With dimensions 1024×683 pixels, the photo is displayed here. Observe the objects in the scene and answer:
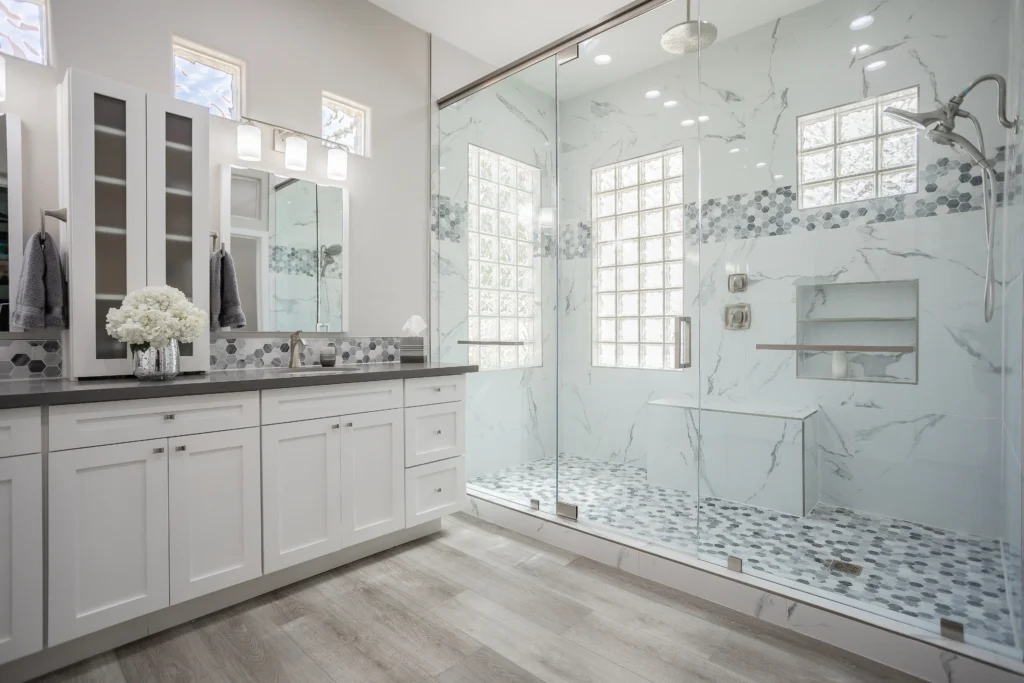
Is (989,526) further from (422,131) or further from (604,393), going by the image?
(422,131)

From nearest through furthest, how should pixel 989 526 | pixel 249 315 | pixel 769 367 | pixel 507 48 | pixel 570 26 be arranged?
pixel 989 526 → pixel 769 367 → pixel 249 315 → pixel 570 26 → pixel 507 48

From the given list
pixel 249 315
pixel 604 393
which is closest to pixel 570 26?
pixel 604 393

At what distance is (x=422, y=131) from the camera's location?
3.59 m

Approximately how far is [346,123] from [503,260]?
1295mm

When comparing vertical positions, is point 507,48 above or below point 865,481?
above

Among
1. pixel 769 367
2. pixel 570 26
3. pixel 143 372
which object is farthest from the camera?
pixel 570 26

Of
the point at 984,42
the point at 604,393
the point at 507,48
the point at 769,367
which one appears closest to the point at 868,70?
the point at 984,42

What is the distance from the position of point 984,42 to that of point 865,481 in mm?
1721

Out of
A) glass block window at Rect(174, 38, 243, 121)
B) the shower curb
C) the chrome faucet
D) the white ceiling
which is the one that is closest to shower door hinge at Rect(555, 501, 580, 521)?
the shower curb

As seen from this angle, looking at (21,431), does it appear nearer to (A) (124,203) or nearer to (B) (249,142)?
(A) (124,203)

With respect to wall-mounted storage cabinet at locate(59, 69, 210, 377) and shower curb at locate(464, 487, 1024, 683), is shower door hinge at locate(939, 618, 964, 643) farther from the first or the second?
wall-mounted storage cabinet at locate(59, 69, 210, 377)

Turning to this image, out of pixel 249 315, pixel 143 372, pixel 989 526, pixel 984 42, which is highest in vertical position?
pixel 984 42

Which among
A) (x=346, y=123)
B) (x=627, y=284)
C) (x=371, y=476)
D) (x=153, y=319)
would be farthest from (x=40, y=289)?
(x=627, y=284)

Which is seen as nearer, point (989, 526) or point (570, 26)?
point (989, 526)
